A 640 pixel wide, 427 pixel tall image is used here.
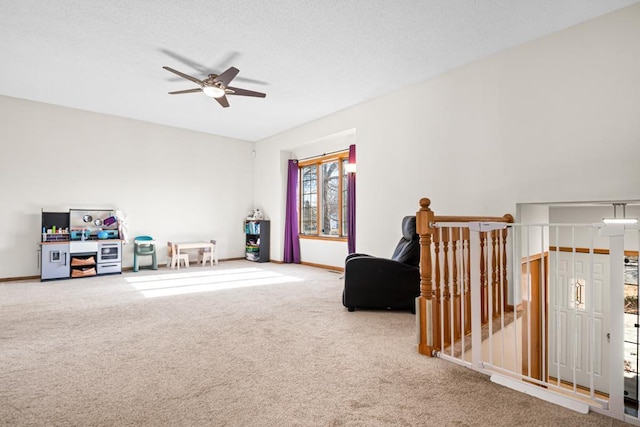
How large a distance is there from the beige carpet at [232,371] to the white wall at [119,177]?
2360mm

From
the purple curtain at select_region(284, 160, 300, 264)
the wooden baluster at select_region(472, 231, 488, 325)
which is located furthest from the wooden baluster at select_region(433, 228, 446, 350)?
the purple curtain at select_region(284, 160, 300, 264)

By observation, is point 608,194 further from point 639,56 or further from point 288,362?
point 288,362

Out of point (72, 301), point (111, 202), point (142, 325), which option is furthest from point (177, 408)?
point (111, 202)

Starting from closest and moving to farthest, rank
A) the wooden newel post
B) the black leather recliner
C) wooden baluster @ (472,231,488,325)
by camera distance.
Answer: the wooden newel post
wooden baluster @ (472,231,488,325)
the black leather recliner

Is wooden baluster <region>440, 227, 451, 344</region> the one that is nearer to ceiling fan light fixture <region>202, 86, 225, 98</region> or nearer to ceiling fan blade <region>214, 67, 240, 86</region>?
ceiling fan blade <region>214, 67, 240, 86</region>

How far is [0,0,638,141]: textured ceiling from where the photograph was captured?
9.87 feet

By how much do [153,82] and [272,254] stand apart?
4313mm

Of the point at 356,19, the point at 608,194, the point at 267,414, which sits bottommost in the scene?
the point at 267,414

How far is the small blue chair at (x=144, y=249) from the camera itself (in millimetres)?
6258

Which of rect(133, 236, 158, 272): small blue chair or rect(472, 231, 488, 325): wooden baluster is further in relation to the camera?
rect(133, 236, 158, 272): small blue chair

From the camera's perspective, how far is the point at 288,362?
2.36 m

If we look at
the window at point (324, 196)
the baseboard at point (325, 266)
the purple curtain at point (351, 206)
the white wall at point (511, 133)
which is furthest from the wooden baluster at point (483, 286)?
the window at point (324, 196)

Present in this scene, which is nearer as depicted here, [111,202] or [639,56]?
[639,56]

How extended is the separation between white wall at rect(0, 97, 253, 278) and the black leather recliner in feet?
16.0
